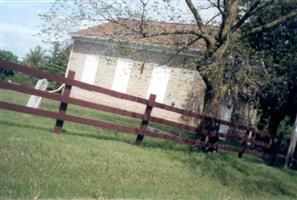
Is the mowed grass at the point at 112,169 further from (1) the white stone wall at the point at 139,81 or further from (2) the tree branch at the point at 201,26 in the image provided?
(1) the white stone wall at the point at 139,81

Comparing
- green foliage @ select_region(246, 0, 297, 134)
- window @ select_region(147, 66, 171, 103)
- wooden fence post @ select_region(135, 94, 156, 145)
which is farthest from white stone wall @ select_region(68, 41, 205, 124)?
wooden fence post @ select_region(135, 94, 156, 145)

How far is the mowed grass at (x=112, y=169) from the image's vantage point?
275 inches

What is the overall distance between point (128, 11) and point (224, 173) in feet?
22.1

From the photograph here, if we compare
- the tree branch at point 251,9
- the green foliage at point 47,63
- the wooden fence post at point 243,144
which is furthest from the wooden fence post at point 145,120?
the green foliage at point 47,63

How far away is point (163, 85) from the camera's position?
98.5ft

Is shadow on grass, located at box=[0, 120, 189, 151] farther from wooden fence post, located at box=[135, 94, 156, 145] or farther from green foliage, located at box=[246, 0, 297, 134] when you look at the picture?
green foliage, located at box=[246, 0, 297, 134]

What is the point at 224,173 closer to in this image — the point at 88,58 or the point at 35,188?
the point at 35,188

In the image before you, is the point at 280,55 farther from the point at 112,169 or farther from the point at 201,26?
the point at 112,169

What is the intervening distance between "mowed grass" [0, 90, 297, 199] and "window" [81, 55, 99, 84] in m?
19.0

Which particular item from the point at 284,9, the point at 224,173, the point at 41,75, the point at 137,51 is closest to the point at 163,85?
the point at 284,9

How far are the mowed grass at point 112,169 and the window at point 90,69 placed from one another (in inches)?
749

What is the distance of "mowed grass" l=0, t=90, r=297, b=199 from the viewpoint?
6.98 m

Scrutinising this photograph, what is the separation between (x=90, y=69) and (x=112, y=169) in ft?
81.6

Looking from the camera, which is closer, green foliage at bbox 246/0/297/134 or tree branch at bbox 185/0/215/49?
tree branch at bbox 185/0/215/49
